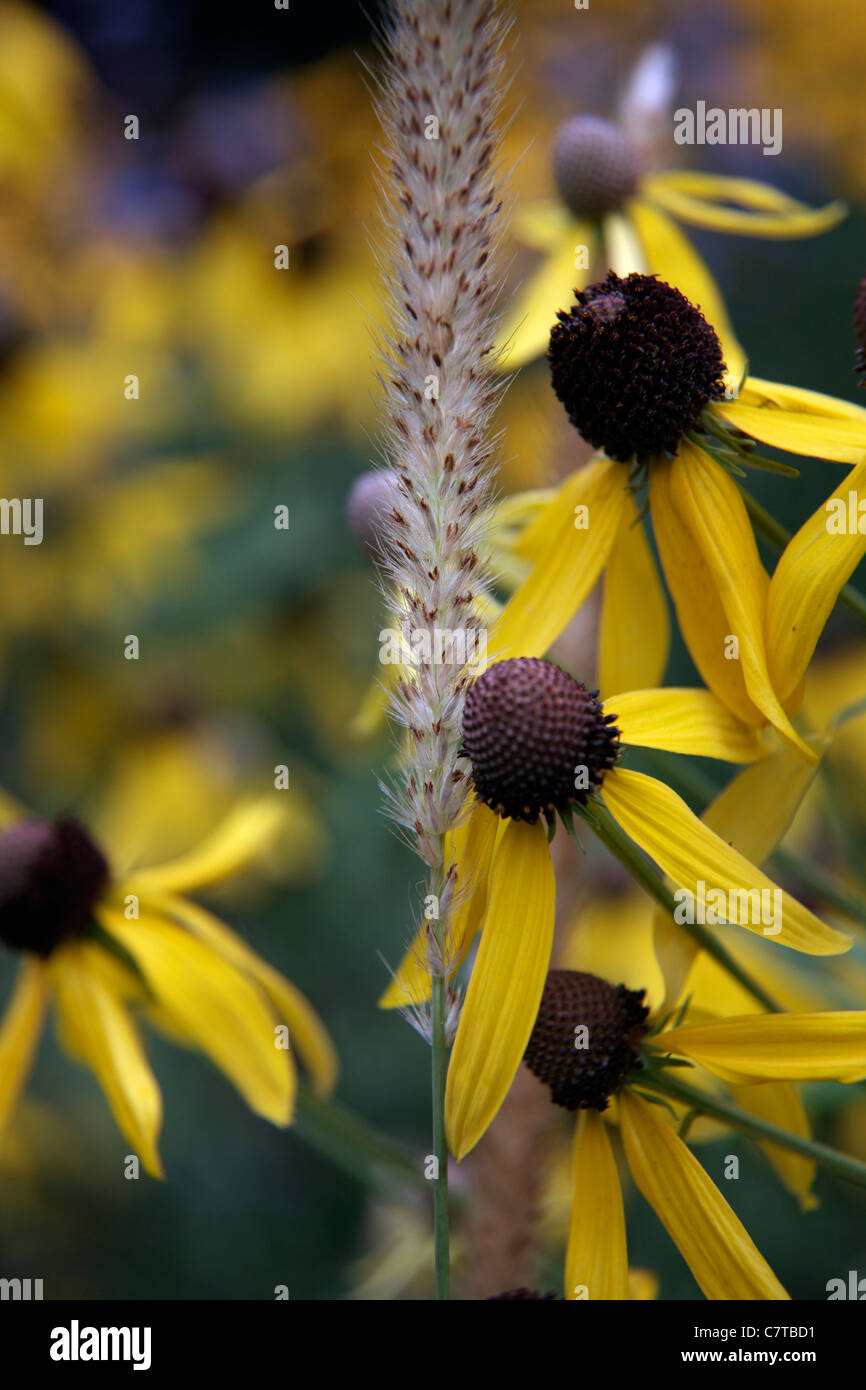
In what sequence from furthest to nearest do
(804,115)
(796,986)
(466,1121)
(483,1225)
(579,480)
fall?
(804,115) < (796,986) < (579,480) < (483,1225) < (466,1121)

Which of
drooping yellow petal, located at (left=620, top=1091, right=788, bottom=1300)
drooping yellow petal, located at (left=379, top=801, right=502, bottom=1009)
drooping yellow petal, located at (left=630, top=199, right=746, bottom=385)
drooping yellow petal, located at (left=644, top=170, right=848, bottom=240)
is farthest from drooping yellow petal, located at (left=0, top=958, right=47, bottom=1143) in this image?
drooping yellow petal, located at (left=644, top=170, right=848, bottom=240)

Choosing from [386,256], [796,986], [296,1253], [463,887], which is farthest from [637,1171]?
[296,1253]

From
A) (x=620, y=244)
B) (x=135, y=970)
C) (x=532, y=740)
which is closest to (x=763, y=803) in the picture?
(x=532, y=740)

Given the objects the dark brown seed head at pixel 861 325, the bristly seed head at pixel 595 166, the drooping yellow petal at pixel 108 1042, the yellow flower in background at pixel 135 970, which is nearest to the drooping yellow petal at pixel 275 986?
the yellow flower in background at pixel 135 970

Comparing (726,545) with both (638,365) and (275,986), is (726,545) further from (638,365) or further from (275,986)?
(275,986)

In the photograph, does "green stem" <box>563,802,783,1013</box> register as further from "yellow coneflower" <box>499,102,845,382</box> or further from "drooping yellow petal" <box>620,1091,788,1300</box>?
"yellow coneflower" <box>499,102,845,382</box>

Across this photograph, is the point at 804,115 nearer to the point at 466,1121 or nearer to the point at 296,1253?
the point at 296,1253
